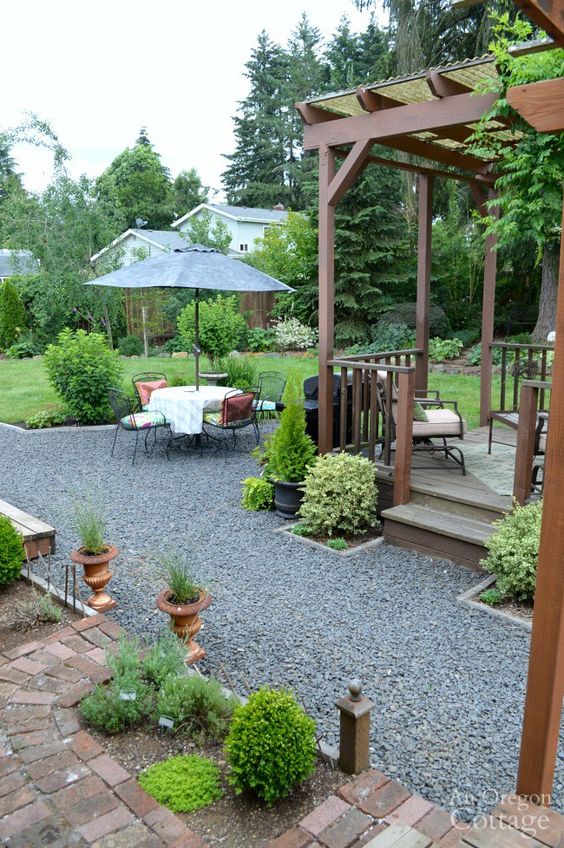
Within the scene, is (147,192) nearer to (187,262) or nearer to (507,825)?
(187,262)

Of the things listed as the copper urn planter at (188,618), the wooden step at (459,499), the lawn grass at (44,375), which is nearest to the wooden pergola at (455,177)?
the wooden step at (459,499)

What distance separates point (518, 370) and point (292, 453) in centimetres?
275

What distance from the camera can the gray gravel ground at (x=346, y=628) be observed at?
8.30ft

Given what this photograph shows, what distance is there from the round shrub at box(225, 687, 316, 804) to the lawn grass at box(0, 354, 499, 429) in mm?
5067

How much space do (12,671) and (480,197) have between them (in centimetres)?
590

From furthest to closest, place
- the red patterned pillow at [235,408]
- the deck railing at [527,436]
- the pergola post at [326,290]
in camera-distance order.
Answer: the red patterned pillow at [235,408] < the pergola post at [326,290] < the deck railing at [527,436]

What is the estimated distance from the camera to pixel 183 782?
7.14 ft

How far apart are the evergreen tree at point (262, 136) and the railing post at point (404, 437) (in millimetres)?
27897

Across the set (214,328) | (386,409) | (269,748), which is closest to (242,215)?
(214,328)

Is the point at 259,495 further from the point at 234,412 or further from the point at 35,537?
the point at 35,537

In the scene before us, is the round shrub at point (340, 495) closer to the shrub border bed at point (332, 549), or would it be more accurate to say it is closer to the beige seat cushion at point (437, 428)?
the shrub border bed at point (332, 549)

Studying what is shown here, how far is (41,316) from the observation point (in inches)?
599

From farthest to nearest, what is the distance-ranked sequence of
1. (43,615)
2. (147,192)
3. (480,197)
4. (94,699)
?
1. (147,192)
2. (480,197)
3. (43,615)
4. (94,699)

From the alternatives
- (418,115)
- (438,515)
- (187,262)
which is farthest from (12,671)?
(187,262)
